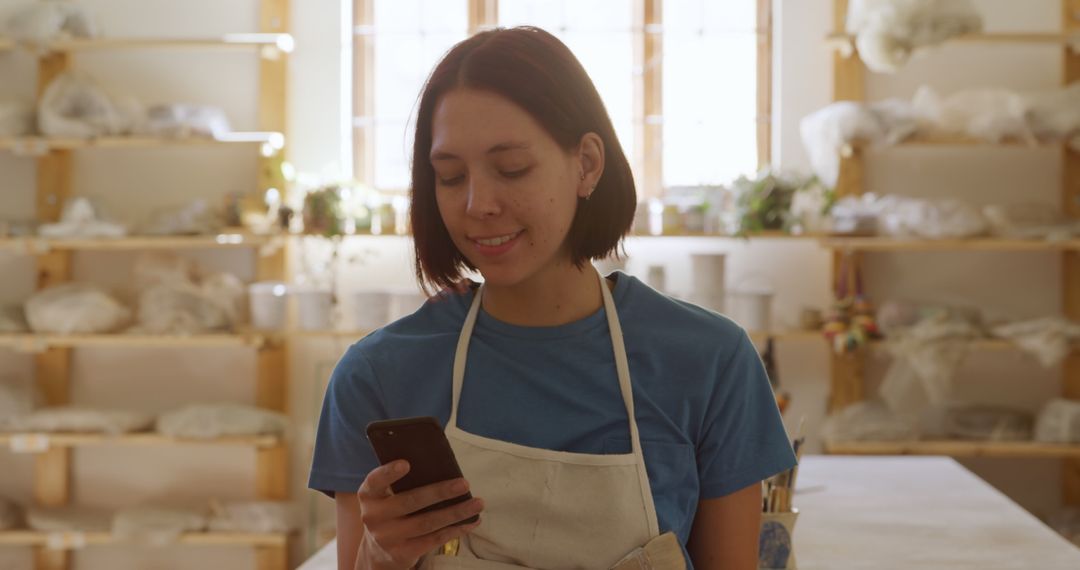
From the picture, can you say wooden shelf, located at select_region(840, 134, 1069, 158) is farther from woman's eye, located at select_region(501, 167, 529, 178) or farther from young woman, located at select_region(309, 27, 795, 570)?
woman's eye, located at select_region(501, 167, 529, 178)

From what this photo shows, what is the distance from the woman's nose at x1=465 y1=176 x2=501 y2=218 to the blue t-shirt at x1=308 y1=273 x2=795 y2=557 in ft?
0.54

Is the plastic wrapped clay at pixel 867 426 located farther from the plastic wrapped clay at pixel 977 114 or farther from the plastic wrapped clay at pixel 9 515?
the plastic wrapped clay at pixel 9 515

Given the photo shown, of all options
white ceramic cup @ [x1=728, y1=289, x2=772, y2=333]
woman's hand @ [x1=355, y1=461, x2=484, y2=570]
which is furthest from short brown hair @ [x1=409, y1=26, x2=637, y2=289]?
white ceramic cup @ [x1=728, y1=289, x2=772, y2=333]

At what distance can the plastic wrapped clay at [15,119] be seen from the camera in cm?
411

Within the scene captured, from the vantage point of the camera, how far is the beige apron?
1.15 meters

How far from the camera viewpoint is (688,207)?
13.1ft

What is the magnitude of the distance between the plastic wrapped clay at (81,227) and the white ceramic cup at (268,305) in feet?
1.73

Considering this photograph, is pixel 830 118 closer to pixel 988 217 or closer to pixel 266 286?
Answer: pixel 988 217

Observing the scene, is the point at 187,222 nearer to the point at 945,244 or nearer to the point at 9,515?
the point at 9,515

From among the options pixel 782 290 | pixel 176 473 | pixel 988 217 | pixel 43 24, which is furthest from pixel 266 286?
pixel 988 217

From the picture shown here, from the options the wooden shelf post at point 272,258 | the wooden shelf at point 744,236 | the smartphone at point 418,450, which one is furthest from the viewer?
the wooden shelf post at point 272,258

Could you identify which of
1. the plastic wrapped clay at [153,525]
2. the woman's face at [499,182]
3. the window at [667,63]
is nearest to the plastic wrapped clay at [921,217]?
the window at [667,63]

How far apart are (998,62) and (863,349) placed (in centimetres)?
116

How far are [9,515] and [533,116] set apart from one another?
3.83 m
